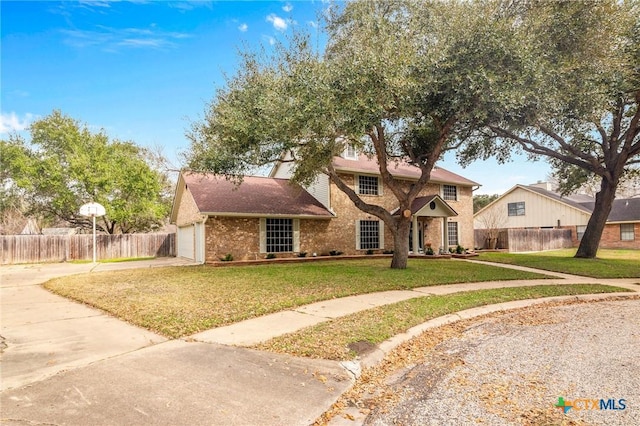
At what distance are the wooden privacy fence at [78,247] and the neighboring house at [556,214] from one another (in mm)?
28252

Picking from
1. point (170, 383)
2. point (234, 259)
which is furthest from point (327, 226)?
point (170, 383)

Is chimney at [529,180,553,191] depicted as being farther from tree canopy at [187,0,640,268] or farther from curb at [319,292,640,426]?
curb at [319,292,640,426]

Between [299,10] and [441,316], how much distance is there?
422 inches

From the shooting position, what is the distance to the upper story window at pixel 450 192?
23.0 meters

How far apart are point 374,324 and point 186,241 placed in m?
16.7

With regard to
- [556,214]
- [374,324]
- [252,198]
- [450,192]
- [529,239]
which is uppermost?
[450,192]

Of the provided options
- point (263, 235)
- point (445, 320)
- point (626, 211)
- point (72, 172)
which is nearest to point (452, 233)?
point (263, 235)

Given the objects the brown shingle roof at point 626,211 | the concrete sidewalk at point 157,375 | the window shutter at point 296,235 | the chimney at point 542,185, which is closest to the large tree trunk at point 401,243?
the window shutter at point 296,235

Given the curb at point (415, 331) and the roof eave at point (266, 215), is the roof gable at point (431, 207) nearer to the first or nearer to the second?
the roof eave at point (266, 215)

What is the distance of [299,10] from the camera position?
12359mm

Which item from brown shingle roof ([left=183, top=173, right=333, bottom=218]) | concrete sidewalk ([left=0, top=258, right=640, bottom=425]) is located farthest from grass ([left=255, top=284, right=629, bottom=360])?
brown shingle roof ([left=183, top=173, right=333, bottom=218])

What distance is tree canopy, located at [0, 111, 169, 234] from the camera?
22.0 meters

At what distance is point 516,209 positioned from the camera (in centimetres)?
3422

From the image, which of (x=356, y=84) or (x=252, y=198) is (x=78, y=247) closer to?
(x=252, y=198)
